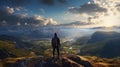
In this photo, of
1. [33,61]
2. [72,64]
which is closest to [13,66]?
[33,61]

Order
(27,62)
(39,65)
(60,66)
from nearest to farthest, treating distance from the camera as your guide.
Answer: (60,66) < (39,65) < (27,62)

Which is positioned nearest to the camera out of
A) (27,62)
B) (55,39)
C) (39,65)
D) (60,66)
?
(55,39)

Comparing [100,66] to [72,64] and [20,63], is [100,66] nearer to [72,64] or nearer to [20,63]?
[72,64]

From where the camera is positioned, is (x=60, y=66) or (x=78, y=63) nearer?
(x=60, y=66)

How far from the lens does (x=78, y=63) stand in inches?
2891

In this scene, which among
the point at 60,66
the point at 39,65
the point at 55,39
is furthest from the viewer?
the point at 39,65

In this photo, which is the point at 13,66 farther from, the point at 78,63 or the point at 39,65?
the point at 78,63

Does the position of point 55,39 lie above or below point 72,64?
above

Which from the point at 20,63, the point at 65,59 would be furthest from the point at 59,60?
the point at 20,63

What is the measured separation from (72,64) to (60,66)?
415cm

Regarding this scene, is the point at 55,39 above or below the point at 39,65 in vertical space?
above

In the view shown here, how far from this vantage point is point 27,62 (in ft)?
261

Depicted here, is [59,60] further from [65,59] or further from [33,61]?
[33,61]

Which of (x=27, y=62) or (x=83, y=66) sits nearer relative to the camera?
(x=83, y=66)
